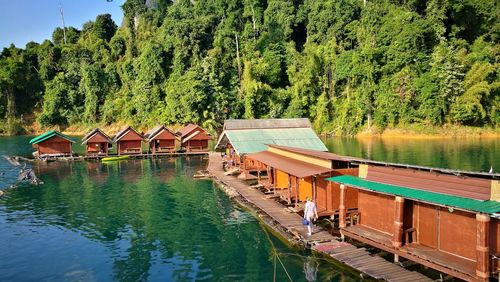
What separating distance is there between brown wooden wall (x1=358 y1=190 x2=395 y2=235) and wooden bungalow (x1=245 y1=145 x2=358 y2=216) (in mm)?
1210

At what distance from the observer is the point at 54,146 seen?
58.8m

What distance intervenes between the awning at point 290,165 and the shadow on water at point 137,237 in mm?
4022

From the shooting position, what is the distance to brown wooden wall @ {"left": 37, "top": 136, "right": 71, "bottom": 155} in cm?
5800

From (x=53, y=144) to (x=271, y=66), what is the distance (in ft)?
164

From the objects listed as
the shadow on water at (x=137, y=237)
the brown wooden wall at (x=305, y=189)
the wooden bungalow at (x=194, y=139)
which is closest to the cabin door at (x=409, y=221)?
the shadow on water at (x=137, y=237)

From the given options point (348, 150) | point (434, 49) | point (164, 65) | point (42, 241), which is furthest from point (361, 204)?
point (164, 65)

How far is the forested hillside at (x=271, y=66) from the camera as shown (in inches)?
2849

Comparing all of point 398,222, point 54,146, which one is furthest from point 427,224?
point 54,146

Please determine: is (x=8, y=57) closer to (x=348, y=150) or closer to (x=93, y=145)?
(x=93, y=145)

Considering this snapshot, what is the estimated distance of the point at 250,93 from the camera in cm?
8650

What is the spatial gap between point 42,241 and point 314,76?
7184 cm

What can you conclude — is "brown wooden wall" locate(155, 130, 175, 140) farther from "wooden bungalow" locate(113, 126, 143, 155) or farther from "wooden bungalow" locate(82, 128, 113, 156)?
"wooden bungalow" locate(82, 128, 113, 156)

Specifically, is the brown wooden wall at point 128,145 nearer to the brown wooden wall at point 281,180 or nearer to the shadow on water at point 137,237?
the shadow on water at point 137,237

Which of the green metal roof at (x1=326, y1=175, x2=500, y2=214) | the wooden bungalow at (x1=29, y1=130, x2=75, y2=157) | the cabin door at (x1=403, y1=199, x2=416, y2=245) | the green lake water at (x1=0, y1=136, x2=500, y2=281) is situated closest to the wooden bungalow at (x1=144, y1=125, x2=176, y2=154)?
the wooden bungalow at (x1=29, y1=130, x2=75, y2=157)
